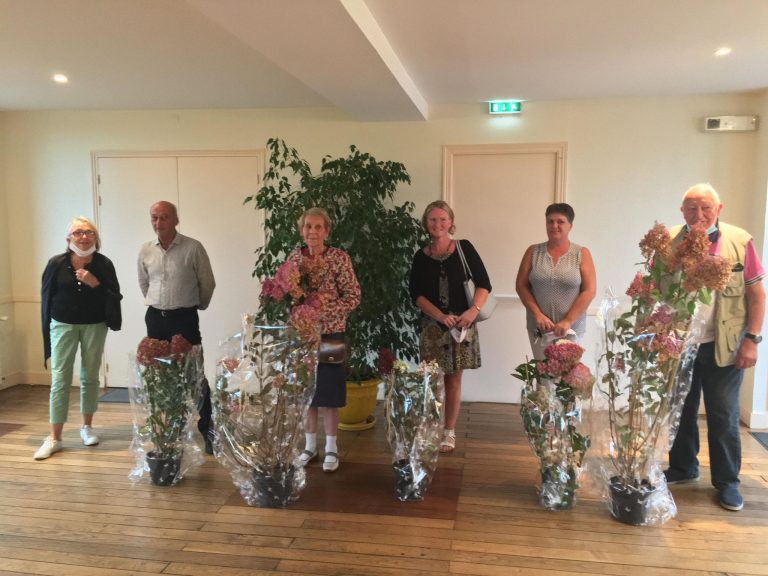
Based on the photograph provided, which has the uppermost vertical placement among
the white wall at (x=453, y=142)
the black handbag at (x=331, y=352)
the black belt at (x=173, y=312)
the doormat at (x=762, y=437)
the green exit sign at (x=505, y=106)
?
the green exit sign at (x=505, y=106)

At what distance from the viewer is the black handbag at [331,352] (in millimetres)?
2871

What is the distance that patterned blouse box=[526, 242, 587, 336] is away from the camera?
3016 millimetres

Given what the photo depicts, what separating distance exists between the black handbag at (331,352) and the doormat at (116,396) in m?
2.32

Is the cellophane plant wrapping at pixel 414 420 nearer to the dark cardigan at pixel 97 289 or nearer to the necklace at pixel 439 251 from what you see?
the necklace at pixel 439 251

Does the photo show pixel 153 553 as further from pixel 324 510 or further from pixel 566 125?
pixel 566 125

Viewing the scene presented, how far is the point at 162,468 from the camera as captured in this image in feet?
9.31

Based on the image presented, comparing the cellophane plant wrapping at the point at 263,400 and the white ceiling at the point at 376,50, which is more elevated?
the white ceiling at the point at 376,50

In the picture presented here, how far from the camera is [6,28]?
2639 mm

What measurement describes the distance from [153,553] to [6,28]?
2491 mm

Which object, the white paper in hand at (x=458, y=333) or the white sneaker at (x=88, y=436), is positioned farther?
the white sneaker at (x=88, y=436)

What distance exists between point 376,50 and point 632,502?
91.5 inches

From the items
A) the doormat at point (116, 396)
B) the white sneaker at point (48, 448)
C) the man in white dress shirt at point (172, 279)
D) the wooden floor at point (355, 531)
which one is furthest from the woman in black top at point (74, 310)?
the doormat at point (116, 396)

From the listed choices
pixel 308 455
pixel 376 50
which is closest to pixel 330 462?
pixel 308 455

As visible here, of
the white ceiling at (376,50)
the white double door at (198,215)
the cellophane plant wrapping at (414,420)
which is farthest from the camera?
the white double door at (198,215)
